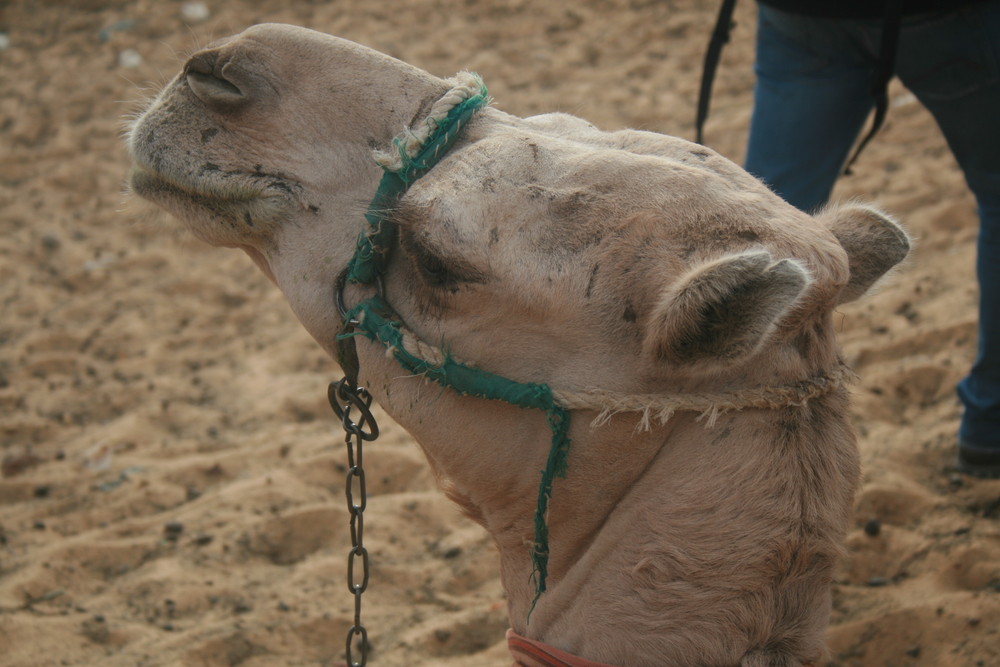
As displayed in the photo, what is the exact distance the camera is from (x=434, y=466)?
8.30ft

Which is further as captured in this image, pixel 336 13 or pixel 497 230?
pixel 336 13

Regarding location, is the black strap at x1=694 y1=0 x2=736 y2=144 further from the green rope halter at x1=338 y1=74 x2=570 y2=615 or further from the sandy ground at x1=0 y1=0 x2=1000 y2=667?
the green rope halter at x1=338 y1=74 x2=570 y2=615

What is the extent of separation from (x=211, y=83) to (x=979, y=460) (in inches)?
126

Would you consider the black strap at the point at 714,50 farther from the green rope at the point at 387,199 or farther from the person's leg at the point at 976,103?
the green rope at the point at 387,199

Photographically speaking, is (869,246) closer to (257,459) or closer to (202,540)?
(202,540)

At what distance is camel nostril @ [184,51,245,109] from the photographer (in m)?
2.40

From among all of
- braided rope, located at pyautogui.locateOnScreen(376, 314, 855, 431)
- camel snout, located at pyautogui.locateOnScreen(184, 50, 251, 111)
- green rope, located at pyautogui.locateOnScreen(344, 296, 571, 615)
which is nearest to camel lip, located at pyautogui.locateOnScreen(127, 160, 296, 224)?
camel snout, located at pyautogui.locateOnScreen(184, 50, 251, 111)

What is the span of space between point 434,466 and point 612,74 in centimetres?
726

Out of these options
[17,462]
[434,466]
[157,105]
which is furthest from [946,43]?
[17,462]

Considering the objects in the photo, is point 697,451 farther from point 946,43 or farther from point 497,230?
point 946,43

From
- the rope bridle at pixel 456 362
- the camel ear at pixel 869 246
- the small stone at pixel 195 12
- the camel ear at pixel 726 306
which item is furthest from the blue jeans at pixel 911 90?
the small stone at pixel 195 12

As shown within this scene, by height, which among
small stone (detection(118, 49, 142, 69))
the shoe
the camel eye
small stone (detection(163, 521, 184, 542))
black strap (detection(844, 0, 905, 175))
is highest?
black strap (detection(844, 0, 905, 175))

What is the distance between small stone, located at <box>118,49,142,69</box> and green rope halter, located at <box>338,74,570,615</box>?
8.57m

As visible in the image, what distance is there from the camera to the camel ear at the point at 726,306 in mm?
1845
